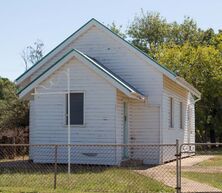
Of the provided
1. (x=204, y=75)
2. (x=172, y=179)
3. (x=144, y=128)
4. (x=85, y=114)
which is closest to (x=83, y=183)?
(x=172, y=179)

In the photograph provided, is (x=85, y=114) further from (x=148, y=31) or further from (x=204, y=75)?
(x=148, y=31)

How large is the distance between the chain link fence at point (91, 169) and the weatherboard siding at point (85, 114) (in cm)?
5

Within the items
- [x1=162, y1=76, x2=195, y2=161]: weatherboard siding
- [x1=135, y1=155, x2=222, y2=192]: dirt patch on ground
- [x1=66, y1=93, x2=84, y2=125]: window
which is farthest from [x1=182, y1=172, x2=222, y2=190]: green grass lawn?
[x1=66, y1=93, x2=84, y2=125]: window

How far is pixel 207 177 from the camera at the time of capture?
600 inches

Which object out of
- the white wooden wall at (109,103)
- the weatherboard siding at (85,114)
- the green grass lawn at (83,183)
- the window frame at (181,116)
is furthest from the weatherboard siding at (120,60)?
the green grass lawn at (83,183)

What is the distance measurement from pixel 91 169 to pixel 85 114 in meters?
2.38

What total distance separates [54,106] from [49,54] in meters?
3.30

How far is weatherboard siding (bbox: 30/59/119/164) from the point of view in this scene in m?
18.4

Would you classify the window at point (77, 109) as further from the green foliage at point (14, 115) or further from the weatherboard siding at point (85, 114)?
the green foliage at point (14, 115)

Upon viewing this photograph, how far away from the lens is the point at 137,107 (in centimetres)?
2050

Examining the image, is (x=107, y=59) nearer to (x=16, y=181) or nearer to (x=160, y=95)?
(x=160, y=95)

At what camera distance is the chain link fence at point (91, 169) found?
1247 cm

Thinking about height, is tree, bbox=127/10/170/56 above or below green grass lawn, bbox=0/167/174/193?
above

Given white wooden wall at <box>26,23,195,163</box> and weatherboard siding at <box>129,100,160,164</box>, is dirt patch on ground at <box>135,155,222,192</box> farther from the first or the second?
white wooden wall at <box>26,23,195,163</box>
